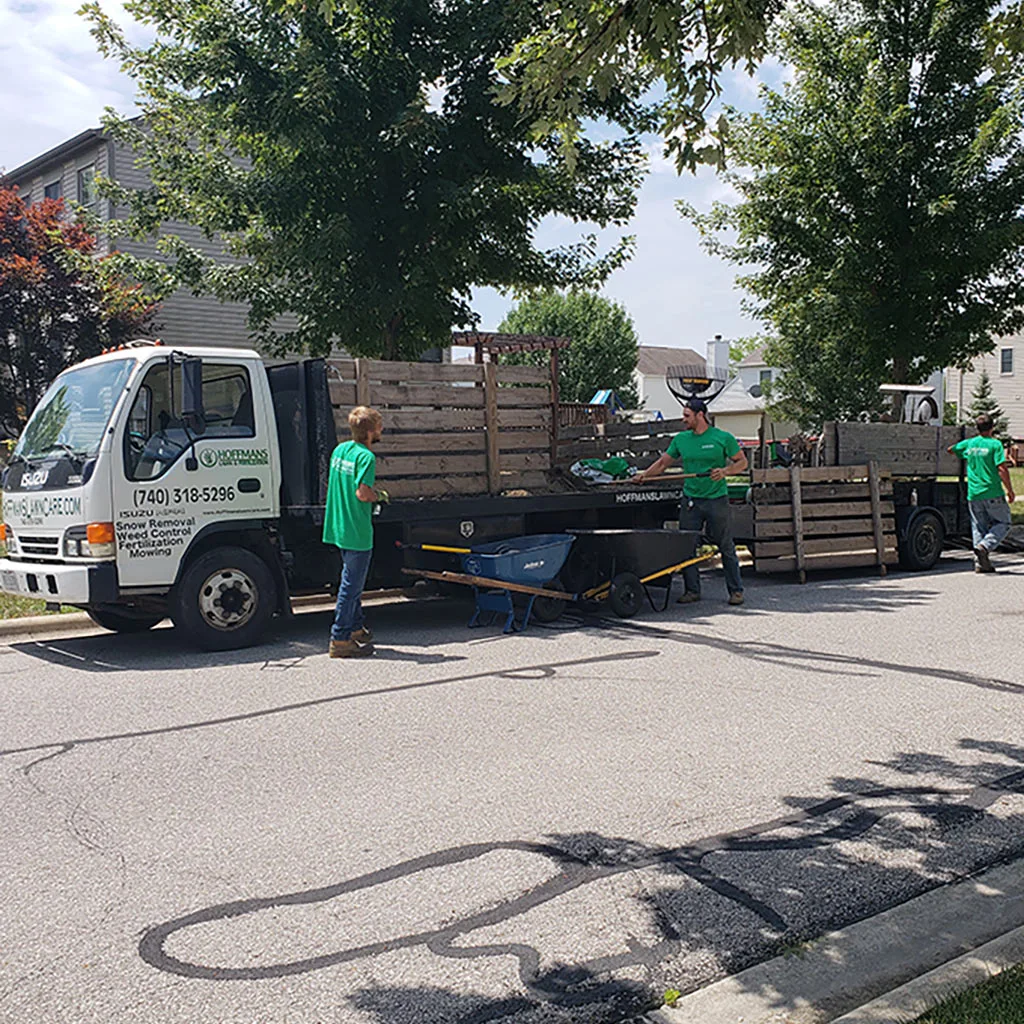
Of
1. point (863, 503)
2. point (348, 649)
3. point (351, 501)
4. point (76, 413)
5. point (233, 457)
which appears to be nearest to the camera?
point (348, 649)

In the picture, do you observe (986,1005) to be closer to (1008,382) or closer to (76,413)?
(76,413)

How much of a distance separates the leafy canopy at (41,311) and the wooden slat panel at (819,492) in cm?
1388

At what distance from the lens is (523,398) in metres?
11.3

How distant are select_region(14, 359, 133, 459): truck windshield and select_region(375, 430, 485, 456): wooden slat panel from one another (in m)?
2.32

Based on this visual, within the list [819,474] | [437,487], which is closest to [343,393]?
[437,487]

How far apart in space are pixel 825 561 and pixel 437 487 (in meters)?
5.18

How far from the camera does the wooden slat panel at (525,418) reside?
11.1m

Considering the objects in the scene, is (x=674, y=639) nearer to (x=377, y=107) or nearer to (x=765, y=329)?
(x=377, y=107)

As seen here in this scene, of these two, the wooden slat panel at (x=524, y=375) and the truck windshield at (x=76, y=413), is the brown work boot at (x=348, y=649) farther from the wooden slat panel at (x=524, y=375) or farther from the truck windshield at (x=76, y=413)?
the wooden slat panel at (x=524, y=375)

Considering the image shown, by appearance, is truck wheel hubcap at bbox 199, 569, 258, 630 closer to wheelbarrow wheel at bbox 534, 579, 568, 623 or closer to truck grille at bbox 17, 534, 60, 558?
truck grille at bbox 17, 534, 60, 558

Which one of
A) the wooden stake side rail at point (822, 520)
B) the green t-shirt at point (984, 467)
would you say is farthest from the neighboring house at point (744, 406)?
the wooden stake side rail at point (822, 520)

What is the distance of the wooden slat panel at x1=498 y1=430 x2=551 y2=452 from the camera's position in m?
11.1

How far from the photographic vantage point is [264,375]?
A: 959 cm

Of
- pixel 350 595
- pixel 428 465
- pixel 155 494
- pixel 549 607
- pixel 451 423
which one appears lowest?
pixel 549 607
